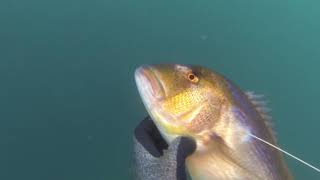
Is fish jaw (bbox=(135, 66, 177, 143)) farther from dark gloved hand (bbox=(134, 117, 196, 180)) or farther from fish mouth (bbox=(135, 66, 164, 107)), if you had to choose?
dark gloved hand (bbox=(134, 117, 196, 180))

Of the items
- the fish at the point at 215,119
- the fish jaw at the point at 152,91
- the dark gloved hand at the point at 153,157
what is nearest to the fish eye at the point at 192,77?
the fish at the point at 215,119

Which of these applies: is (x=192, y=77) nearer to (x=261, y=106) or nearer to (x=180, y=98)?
(x=180, y=98)

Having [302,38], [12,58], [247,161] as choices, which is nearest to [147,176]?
[247,161]

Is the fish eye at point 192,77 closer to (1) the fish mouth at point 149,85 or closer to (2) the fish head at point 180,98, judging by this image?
(2) the fish head at point 180,98

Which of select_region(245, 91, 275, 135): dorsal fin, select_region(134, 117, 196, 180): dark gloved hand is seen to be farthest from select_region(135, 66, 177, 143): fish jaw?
select_region(245, 91, 275, 135): dorsal fin

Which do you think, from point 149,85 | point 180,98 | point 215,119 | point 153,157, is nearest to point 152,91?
point 149,85

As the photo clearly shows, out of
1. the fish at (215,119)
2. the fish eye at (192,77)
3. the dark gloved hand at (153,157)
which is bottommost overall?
the dark gloved hand at (153,157)

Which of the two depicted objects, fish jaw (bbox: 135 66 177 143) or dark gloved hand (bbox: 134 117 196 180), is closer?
fish jaw (bbox: 135 66 177 143)
